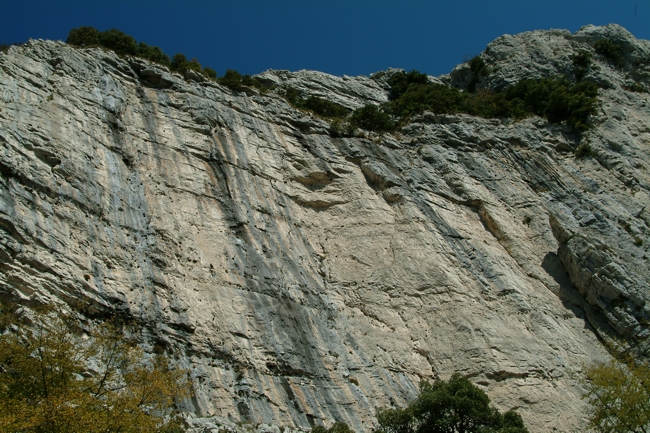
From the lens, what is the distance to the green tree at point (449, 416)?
19000 mm

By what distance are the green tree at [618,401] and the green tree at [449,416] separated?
9.78 ft

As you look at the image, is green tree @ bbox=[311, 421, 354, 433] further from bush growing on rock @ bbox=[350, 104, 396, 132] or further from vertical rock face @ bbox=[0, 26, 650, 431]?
bush growing on rock @ bbox=[350, 104, 396, 132]

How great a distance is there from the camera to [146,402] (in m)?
14.3

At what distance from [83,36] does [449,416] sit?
26.5 meters

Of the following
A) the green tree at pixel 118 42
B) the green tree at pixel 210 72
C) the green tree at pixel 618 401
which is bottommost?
the green tree at pixel 618 401

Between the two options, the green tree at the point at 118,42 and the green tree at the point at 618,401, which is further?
the green tree at the point at 118,42

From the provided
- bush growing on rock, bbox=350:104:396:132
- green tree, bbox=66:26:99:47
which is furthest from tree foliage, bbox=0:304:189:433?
bush growing on rock, bbox=350:104:396:132

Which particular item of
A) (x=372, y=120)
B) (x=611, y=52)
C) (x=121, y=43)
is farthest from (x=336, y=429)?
(x=611, y=52)

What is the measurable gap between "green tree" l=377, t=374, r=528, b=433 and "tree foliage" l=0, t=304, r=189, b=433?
7056 mm

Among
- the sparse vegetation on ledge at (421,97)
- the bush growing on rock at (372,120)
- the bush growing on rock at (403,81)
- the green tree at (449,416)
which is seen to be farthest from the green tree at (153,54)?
the green tree at (449,416)

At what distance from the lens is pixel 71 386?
13633 mm

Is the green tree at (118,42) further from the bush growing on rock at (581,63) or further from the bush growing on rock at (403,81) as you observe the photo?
the bush growing on rock at (581,63)

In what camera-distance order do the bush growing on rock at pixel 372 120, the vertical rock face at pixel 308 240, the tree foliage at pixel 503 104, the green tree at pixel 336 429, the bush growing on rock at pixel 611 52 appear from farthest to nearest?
the bush growing on rock at pixel 611 52
the tree foliage at pixel 503 104
the bush growing on rock at pixel 372 120
the vertical rock face at pixel 308 240
the green tree at pixel 336 429

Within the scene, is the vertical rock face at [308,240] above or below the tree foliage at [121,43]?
below
